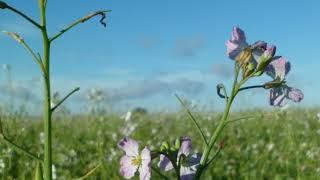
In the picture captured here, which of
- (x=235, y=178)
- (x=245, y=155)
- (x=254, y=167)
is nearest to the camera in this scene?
(x=235, y=178)

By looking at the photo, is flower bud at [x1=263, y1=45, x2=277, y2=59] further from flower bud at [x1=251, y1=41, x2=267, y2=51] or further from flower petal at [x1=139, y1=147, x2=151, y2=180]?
flower petal at [x1=139, y1=147, x2=151, y2=180]

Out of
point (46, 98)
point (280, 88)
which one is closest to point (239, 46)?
point (280, 88)

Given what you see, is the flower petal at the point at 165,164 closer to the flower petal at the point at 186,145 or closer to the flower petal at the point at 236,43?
the flower petal at the point at 186,145

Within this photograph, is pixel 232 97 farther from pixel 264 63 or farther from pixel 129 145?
pixel 129 145

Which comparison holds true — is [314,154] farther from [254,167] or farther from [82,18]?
[82,18]

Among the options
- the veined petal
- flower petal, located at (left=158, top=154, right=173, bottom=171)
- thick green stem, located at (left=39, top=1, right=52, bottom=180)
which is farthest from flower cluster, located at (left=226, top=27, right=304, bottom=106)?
thick green stem, located at (left=39, top=1, right=52, bottom=180)

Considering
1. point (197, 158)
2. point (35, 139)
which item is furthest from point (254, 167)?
point (197, 158)

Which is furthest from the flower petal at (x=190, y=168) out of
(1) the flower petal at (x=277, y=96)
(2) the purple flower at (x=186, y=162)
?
(1) the flower petal at (x=277, y=96)
